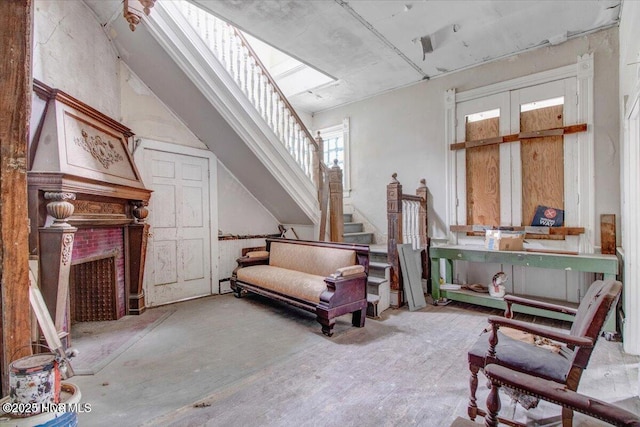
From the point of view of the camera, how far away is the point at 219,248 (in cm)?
488

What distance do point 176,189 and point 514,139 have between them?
4628 millimetres

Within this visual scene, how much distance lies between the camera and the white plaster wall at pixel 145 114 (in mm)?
3949

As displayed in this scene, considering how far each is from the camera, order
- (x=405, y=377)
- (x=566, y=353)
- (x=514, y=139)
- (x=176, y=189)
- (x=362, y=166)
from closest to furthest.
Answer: (x=566, y=353) → (x=405, y=377) → (x=514, y=139) → (x=176, y=189) → (x=362, y=166)

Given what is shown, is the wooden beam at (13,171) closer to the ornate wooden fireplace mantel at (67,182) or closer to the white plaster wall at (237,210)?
the ornate wooden fireplace mantel at (67,182)

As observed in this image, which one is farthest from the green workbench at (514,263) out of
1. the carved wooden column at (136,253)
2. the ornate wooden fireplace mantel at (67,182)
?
the ornate wooden fireplace mantel at (67,182)

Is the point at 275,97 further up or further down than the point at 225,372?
further up

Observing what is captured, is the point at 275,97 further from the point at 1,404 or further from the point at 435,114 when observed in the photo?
the point at 1,404

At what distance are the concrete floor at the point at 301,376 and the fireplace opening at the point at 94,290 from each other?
701 mm

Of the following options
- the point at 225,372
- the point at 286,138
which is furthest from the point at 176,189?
the point at 225,372

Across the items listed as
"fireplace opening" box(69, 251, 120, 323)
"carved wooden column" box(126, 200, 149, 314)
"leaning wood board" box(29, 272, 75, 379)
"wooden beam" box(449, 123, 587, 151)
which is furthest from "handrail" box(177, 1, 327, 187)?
"leaning wood board" box(29, 272, 75, 379)

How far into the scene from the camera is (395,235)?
3.97 metres

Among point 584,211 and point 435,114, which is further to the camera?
point 435,114

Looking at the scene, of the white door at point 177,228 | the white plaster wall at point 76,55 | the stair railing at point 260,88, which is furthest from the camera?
the white door at point 177,228

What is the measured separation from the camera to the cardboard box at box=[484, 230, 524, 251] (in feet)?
12.3
